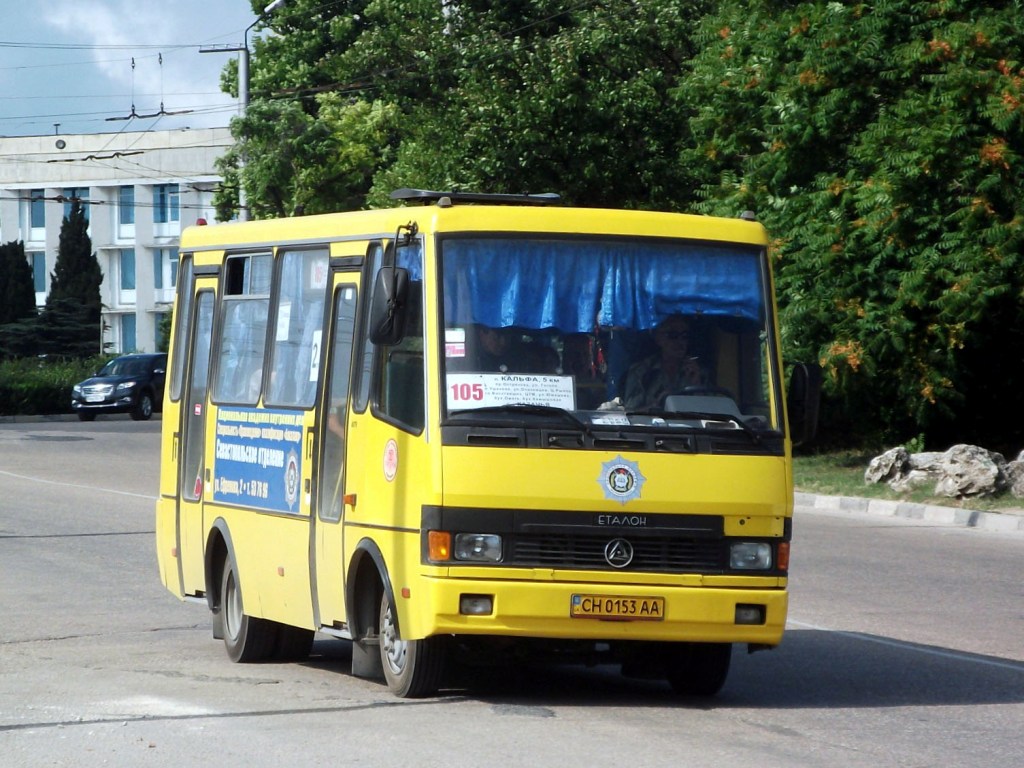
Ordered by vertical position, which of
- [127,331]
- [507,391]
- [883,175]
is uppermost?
[883,175]

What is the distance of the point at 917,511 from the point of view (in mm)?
21500

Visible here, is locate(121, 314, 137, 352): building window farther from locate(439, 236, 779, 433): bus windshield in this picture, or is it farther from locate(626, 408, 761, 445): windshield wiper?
locate(626, 408, 761, 445): windshield wiper

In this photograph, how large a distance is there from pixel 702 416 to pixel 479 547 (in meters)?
1.26

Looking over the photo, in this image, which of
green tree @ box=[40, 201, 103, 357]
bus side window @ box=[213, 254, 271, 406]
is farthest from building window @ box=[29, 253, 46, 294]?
bus side window @ box=[213, 254, 271, 406]

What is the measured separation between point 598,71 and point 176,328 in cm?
2274

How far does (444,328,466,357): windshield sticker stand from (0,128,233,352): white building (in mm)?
72446

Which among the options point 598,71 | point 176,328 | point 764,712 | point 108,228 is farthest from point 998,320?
point 108,228

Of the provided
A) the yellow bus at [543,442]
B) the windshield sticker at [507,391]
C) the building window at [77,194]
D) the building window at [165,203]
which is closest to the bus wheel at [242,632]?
the yellow bus at [543,442]

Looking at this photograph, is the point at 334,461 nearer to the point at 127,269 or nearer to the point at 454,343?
the point at 454,343

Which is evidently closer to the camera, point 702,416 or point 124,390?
point 702,416

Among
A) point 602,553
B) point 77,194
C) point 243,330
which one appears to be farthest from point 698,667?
point 77,194

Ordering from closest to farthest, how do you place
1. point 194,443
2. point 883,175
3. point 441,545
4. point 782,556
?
1. point 441,545
2. point 782,556
3. point 194,443
4. point 883,175

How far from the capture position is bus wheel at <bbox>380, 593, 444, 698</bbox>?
8.30 meters

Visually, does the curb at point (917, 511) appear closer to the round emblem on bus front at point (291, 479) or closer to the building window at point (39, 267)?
the round emblem on bus front at point (291, 479)
